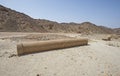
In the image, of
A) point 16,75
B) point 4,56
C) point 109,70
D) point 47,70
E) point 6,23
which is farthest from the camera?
point 6,23

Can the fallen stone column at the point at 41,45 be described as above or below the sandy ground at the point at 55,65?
above

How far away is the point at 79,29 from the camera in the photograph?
50719 mm

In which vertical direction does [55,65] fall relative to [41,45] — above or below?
below

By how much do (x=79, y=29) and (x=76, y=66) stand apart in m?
44.4

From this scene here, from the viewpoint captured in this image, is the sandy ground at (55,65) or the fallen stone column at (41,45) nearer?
the sandy ground at (55,65)

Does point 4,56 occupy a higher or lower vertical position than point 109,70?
higher

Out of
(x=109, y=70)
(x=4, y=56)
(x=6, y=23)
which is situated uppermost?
(x=6, y=23)

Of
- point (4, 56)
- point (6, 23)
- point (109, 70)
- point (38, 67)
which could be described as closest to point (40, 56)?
point (38, 67)

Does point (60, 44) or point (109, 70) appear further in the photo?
point (60, 44)

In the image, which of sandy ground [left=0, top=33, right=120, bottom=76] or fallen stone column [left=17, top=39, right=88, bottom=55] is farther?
fallen stone column [left=17, top=39, right=88, bottom=55]

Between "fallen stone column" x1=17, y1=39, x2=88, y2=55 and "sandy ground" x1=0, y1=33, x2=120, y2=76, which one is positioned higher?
"fallen stone column" x1=17, y1=39, x2=88, y2=55

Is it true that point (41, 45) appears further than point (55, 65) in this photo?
Yes

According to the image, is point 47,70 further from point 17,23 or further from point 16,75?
point 17,23

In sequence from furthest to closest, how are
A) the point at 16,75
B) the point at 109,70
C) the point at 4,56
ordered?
the point at 4,56 → the point at 109,70 → the point at 16,75
